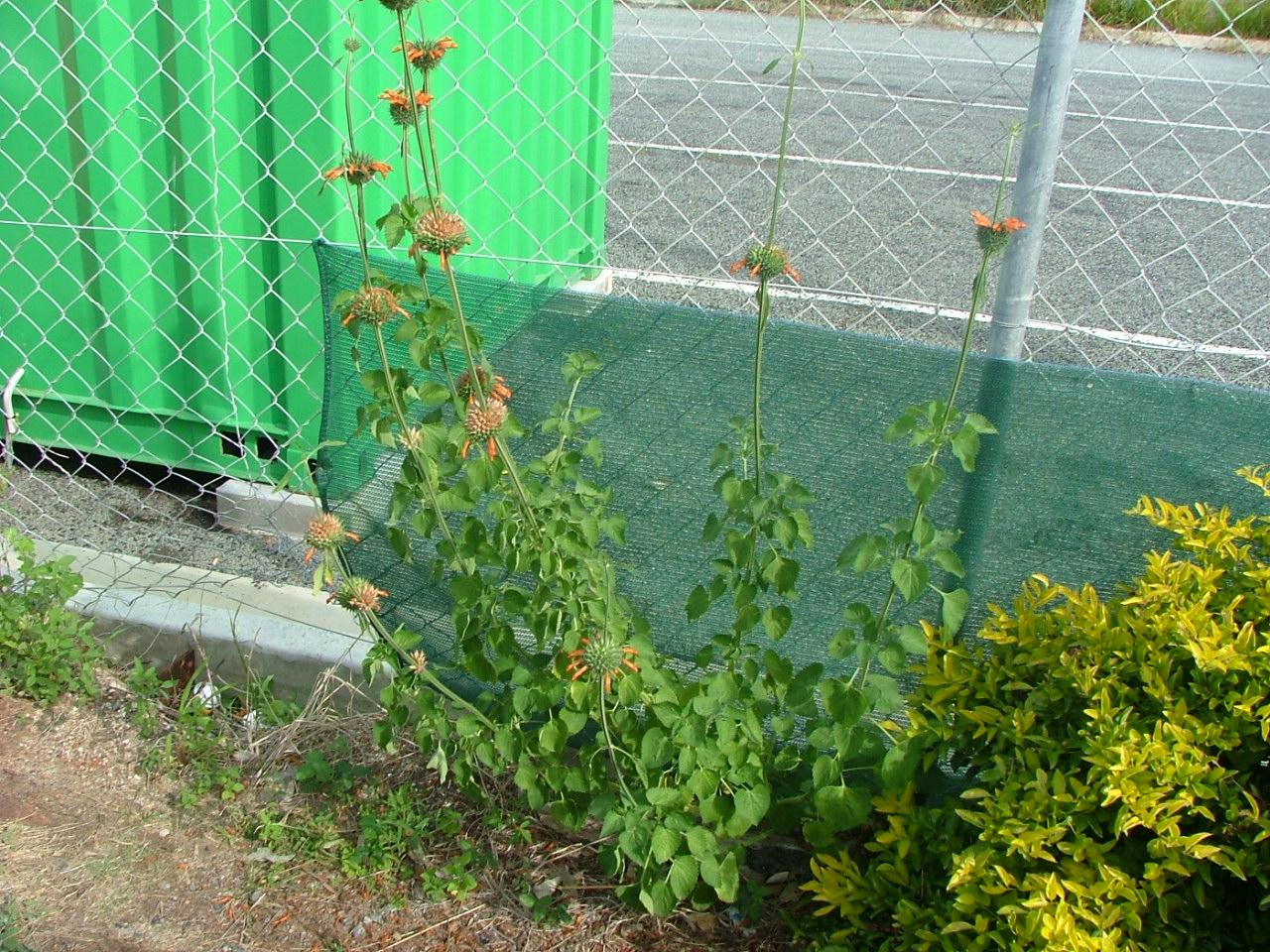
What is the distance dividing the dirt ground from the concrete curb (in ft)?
1.18

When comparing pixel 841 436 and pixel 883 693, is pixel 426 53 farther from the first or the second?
pixel 883 693

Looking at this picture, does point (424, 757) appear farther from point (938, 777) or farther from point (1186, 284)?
point (1186, 284)

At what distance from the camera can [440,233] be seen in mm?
1734

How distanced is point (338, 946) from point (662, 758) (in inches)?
29.1

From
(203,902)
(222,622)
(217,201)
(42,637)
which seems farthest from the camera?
(217,201)

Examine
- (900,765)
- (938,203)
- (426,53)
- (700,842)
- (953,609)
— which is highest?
(426,53)

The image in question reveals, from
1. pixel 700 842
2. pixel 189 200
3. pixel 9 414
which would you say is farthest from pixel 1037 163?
pixel 9 414

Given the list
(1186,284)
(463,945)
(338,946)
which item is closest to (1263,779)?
(463,945)

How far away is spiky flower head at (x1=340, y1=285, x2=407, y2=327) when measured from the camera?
180 cm

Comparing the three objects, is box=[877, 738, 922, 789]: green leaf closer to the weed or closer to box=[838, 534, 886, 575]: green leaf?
box=[838, 534, 886, 575]: green leaf

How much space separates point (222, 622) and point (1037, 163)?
202 cm

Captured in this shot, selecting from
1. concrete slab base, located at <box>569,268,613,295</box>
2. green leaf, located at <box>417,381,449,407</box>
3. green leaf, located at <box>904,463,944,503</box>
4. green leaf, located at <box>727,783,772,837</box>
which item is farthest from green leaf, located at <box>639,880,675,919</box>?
concrete slab base, located at <box>569,268,613,295</box>

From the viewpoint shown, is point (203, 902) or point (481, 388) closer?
point (481, 388)

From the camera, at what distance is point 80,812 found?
252cm
